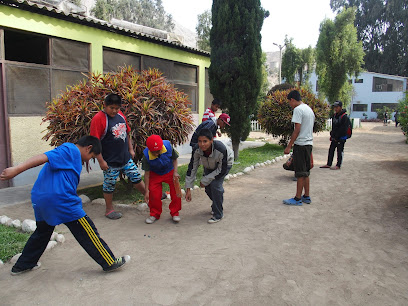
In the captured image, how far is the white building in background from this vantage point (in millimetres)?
43125

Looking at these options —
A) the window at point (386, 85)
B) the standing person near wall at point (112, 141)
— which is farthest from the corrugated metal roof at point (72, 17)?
the window at point (386, 85)

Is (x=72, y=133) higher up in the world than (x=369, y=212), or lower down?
higher up

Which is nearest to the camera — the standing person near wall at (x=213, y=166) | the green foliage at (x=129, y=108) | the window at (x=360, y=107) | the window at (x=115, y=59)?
the standing person near wall at (x=213, y=166)

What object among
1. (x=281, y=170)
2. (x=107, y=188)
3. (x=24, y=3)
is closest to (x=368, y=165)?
(x=281, y=170)

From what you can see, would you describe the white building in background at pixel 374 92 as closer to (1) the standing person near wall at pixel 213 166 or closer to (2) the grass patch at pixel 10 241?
(1) the standing person near wall at pixel 213 166

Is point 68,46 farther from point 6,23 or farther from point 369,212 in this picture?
point 369,212

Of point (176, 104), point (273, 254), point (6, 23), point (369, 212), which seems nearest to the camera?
point (273, 254)

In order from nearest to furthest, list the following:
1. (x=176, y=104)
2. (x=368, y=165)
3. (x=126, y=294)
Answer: (x=126, y=294), (x=176, y=104), (x=368, y=165)

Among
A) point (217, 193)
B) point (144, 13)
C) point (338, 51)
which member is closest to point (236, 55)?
point (217, 193)

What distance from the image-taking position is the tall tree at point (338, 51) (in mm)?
23766

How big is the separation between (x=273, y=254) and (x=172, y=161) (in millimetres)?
1900

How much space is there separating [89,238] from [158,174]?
1.73m

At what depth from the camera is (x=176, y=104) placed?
6098 mm

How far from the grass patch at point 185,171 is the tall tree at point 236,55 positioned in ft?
3.38
